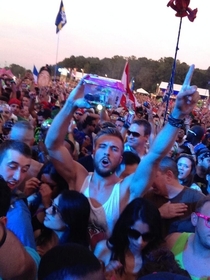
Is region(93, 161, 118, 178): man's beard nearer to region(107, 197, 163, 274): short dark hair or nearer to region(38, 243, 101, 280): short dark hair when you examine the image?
region(107, 197, 163, 274): short dark hair

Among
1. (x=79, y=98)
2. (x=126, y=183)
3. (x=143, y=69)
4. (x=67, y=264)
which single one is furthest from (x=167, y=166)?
(x=143, y=69)

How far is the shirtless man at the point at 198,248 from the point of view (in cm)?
218

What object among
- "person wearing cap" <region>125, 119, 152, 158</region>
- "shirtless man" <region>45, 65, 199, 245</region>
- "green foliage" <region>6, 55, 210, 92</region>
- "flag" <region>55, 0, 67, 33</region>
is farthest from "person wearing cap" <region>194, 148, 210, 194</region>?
"green foliage" <region>6, 55, 210, 92</region>

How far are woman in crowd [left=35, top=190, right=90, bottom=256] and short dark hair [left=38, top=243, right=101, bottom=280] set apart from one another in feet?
2.85

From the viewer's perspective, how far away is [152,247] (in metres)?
2.33

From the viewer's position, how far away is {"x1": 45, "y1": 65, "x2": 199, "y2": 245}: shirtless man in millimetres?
2504

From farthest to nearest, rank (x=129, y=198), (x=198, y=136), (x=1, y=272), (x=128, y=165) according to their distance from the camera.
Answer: (x=198, y=136), (x=128, y=165), (x=129, y=198), (x=1, y=272)

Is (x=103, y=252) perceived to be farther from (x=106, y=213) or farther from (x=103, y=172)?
(x=103, y=172)

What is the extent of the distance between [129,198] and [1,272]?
1426 millimetres

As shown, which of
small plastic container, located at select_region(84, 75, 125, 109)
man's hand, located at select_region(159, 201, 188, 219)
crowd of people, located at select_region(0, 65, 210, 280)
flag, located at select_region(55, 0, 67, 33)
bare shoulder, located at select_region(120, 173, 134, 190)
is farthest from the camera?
flag, located at select_region(55, 0, 67, 33)

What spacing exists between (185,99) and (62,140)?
0.94 metres

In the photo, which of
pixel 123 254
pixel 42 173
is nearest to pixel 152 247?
pixel 123 254

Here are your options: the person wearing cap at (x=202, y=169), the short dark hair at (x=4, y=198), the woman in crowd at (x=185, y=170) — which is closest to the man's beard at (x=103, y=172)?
the short dark hair at (x=4, y=198)

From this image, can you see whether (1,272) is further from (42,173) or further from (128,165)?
(128,165)
